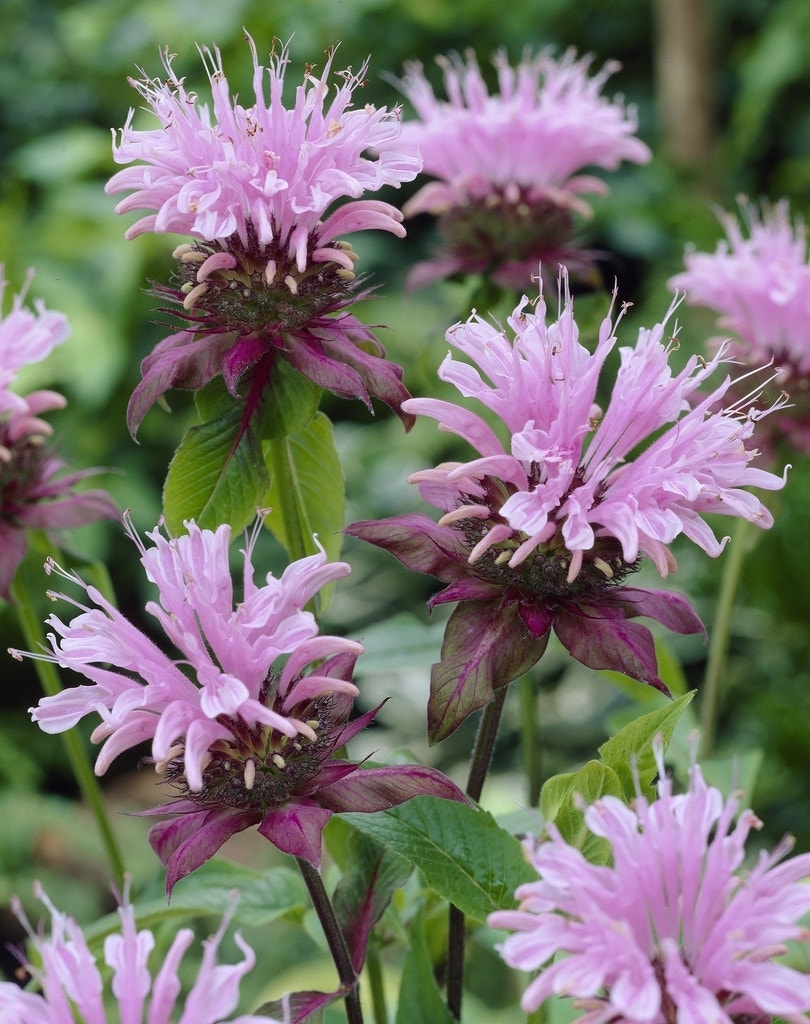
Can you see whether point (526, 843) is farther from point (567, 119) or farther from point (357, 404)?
point (357, 404)

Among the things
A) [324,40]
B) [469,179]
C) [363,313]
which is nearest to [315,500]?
[469,179]

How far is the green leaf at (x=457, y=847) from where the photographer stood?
544mm

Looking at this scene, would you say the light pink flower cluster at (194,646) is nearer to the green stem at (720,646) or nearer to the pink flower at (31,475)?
the pink flower at (31,475)

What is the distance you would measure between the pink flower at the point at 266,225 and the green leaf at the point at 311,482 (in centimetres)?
7

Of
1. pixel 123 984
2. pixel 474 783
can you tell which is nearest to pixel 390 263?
pixel 474 783

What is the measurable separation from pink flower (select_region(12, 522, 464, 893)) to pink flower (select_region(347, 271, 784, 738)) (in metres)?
0.05

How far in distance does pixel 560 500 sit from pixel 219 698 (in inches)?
7.4

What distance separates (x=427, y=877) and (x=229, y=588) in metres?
0.16

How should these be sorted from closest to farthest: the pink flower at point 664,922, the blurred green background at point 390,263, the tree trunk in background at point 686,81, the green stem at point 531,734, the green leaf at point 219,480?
the pink flower at point 664,922, the green leaf at point 219,480, the green stem at point 531,734, the blurred green background at point 390,263, the tree trunk in background at point 686,81

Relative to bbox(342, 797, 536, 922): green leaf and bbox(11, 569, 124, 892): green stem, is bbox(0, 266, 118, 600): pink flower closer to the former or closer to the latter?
bbox(11, 569, 124, 892): green stem

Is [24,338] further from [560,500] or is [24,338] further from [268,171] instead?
[560,500]

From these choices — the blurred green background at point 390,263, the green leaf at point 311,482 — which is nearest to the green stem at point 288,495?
the green leaf at point 311,482

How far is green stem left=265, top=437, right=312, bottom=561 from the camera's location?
2.23ft

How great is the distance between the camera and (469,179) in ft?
3.36
